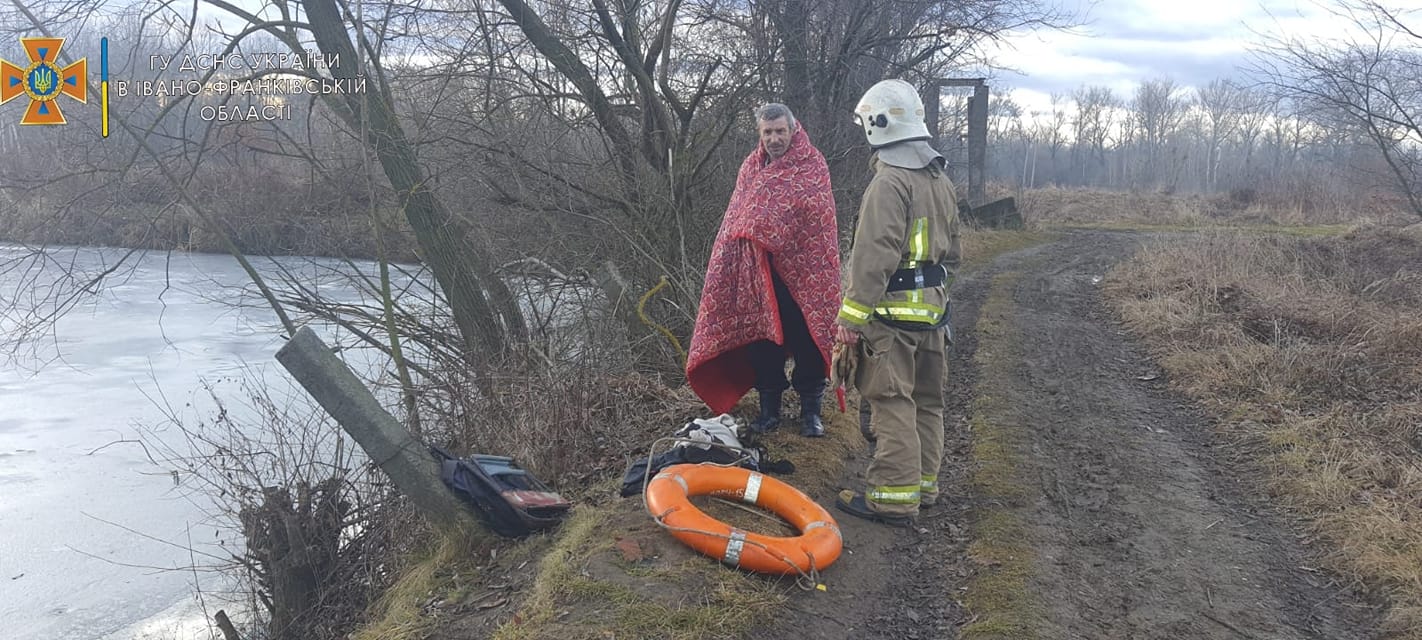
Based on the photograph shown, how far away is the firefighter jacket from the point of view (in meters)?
3.76

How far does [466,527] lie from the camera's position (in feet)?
14.2

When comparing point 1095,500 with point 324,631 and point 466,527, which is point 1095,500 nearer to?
point 466,527

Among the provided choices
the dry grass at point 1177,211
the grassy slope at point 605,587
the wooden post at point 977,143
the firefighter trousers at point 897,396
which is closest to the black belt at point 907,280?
the firefighter trousers at point 897,396

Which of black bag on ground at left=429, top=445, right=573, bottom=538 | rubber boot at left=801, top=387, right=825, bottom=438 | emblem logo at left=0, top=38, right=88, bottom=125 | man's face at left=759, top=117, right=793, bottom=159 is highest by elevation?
emblem logo at left=0, top=38, right=88, bottom=125

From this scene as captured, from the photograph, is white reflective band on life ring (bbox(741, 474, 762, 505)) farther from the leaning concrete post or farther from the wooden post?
the wooden post

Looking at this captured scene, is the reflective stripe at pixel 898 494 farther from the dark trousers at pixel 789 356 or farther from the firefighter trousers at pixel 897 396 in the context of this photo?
the dark trousers at pixel 789 356

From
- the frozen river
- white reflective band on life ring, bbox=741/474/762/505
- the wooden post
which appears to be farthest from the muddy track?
the wooden post

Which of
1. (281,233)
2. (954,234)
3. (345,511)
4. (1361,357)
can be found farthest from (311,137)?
(1361,357)

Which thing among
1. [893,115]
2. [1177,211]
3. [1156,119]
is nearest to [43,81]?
[893,115]

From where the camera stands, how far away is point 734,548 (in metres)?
3.42

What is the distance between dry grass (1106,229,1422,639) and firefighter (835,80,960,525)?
70.1 inches

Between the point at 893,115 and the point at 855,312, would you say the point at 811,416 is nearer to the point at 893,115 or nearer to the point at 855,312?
the point at 855,312

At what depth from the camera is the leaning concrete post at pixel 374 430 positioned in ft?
13.1

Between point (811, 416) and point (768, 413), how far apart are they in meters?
0.23
